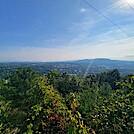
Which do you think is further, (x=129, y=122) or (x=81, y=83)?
(x=81, y=83)

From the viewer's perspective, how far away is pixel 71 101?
231 centimetres

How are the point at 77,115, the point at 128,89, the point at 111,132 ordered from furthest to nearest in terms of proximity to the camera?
1. the point at 128,89
2. the point at 111,132
3. the point at 77,115

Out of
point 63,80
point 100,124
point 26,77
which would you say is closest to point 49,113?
point 100,124

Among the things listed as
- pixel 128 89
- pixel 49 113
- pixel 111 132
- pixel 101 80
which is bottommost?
pixel 101 80

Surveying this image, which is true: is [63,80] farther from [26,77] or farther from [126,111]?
[126,111]

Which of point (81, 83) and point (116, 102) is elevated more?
point (116, 102)

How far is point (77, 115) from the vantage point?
7.48ft

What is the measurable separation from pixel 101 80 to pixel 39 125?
52.7 m

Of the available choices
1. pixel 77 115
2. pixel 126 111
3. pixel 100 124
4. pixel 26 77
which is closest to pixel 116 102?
pixel 126 111

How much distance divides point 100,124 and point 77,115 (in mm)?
642

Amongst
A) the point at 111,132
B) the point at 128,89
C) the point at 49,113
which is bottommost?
the point at 111,132

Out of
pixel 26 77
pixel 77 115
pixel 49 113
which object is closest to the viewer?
pixel 77 115

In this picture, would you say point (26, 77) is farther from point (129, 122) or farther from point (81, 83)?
point (129, 122)

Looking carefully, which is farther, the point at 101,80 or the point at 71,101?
the point at 101,80
